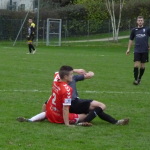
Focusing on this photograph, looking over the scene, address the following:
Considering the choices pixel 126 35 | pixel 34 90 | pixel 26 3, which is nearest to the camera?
pixel 34 90

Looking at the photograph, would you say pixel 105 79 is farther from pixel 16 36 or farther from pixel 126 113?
pixel 16 36

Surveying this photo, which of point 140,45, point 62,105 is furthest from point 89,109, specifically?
point 140,45

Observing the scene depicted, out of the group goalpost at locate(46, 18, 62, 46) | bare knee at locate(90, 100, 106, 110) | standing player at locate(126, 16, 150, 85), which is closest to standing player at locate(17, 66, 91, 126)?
bare knee at locate(90, 100, 106, 110)

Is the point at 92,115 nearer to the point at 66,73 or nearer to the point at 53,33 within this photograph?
the point at 66,73

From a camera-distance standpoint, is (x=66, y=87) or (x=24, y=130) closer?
(x=24, y=130)

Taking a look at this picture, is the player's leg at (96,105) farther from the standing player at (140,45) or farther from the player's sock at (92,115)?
the standing player at (140,45)

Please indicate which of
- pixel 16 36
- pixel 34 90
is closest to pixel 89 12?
pixel 16 36

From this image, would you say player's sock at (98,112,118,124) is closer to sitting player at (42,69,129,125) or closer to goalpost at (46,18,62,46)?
sitting player at (42,69,129,125)

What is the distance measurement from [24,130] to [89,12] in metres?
47.9

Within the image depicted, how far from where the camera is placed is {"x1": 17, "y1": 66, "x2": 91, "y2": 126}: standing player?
29.4ft

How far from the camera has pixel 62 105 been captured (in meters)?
9.05

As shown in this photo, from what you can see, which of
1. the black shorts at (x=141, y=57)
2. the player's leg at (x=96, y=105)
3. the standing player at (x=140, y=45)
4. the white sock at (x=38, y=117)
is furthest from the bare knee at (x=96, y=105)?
the black shorts at (x=141, y=57)

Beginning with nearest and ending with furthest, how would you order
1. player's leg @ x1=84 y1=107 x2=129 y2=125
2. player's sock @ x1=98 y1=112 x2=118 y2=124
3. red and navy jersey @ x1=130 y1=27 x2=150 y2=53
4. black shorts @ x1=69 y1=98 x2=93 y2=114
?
player's leg @ x1=84 y1=107 x2=129 y2=125, player's sock @ x1=98 y1=112 x2=118 y2=124, black shorts @ x1=69 y1=98 x2=93 y2=114, red and navy jersey @ x1=130 y1=27 x2=150 y2=53

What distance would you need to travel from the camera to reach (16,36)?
48938 millimetres
